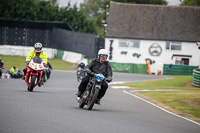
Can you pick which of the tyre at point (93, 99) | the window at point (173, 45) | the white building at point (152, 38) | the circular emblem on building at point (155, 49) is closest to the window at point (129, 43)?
the white building at point (152, 38)

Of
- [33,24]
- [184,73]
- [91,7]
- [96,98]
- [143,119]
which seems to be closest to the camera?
[143,119]

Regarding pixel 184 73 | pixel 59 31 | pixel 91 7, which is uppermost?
pixel 91 7

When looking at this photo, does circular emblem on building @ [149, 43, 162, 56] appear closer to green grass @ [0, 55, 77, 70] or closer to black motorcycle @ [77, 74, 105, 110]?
green grass @ [0, 55, 77, 70]

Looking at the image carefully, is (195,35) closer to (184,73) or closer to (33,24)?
(184,73)

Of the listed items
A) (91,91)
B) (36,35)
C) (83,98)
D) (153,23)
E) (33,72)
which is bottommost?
(83,98)

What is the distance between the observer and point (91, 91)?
13.0 metres

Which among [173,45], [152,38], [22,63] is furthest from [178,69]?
[22,63]

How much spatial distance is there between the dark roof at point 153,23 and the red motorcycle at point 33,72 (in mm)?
42907

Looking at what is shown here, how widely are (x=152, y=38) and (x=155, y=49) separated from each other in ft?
4.96

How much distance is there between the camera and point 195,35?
60969 millimetres

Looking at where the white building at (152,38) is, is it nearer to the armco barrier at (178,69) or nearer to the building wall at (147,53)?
the building wall at (147,53)

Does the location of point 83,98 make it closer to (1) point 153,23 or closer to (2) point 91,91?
(2) point 91,91

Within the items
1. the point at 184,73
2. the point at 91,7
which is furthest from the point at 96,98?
the point at 91,7

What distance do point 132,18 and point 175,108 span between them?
46263 millimetres
